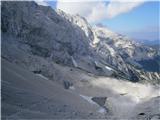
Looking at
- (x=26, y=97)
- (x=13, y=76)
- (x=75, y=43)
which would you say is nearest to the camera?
(x=26, y=97)

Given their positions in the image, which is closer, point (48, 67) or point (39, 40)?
point (48, 67)

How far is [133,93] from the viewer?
74312 millimetres

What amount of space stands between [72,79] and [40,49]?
651 inches

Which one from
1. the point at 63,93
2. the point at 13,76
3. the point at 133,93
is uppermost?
the point at 13,76

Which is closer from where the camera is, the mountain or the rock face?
the mountain

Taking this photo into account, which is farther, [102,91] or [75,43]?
[75,43]

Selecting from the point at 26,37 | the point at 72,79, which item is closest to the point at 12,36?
the point at 26,37

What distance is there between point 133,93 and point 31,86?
34451mm

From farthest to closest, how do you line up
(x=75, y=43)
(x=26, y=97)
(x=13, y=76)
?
(x=75, y=43) < (x=13, y=76) < (x=26, y=97)

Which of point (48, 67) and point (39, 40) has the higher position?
point (39, 40)

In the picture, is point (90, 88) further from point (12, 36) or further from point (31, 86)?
point (31, 86)

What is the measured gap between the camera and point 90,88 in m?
71.9

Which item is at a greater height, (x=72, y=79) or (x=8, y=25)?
(x=8, y=25)

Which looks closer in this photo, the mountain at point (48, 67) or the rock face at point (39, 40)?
the mountain at point (48, 67)
